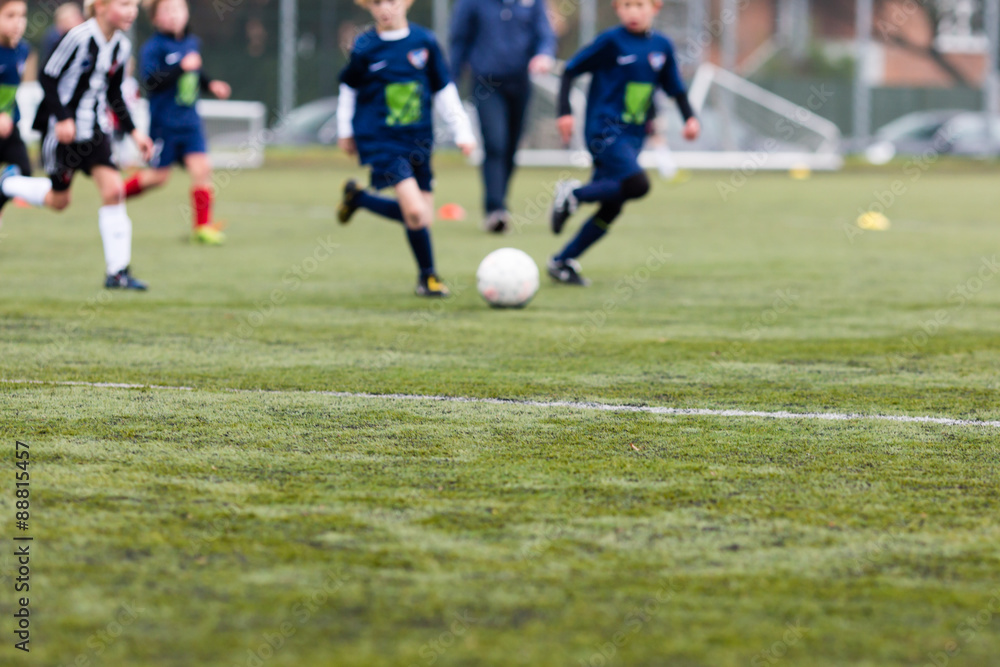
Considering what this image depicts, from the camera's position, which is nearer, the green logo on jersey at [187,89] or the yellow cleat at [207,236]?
the green logo on jersey at [187,89]

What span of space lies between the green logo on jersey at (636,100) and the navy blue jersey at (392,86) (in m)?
1.23

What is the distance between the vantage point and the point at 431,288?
297 inches

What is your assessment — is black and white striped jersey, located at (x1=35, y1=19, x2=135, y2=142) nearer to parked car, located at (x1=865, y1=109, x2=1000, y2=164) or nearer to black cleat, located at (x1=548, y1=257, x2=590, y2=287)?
black cleat, located at (x1=548, y1=257, x2=590, y2=287)

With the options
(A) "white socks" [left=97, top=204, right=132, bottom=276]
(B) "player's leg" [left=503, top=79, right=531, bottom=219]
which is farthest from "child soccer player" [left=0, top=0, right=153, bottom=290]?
(B) "player's leg" [left=503, top=79, right=531, bottom=219]

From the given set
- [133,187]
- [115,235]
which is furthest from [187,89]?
[115,235]

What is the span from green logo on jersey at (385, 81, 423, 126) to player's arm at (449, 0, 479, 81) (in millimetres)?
4982

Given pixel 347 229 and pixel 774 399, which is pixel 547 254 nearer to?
pixel 347 229

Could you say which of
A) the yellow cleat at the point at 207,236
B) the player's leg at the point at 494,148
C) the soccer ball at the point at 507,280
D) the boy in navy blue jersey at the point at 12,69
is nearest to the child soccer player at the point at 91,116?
the boy in navy blue jersey at the point at 12,69

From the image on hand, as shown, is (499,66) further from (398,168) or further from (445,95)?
(398,168)

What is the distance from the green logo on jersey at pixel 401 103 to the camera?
295 inches

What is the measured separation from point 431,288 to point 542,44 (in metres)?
5.23

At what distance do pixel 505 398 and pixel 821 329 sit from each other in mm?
2399

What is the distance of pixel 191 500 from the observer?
3.23 m

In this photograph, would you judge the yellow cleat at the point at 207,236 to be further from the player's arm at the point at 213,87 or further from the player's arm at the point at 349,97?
the player's arm at the point at 349,97
